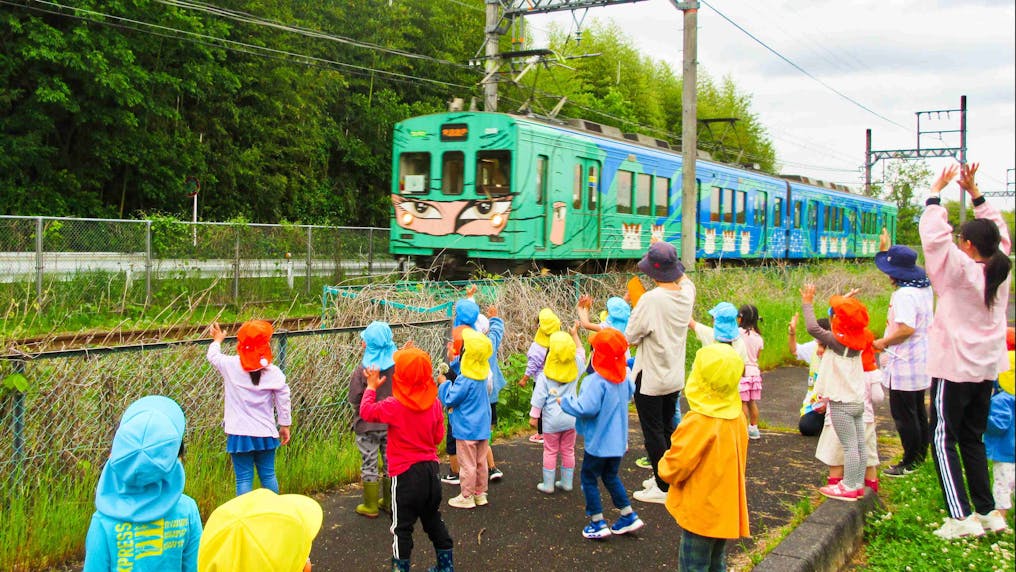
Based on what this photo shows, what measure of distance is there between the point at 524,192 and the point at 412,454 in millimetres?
8831

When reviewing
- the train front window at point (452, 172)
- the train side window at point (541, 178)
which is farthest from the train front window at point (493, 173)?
the train side window at point (541, 178)

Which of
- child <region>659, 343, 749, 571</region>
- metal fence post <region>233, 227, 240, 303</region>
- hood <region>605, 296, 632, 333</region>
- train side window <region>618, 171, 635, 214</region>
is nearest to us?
child <region>659, 343, 749, 571</region>

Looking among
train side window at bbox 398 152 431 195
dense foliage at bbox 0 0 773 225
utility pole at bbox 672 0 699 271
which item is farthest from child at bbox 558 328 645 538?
dense foliage at bbox 0 0 773 225

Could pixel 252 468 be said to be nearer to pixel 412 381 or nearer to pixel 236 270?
pixel 412 381

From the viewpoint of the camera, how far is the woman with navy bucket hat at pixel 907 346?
584 centimetres

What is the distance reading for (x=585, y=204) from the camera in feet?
46.3

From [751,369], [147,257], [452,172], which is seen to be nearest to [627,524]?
[751,369]

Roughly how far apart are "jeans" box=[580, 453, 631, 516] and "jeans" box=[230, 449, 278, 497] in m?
A: 1.87

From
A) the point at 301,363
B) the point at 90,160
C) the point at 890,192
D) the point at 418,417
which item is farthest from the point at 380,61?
the point at 418,417

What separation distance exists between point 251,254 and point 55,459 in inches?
444

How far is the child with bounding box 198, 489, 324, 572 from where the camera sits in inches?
97.3

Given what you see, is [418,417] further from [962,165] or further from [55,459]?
[962,165]

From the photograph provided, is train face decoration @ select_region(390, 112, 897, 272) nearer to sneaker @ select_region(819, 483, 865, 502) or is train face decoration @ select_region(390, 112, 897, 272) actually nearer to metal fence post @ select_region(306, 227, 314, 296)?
metal fence post @ select_region(306, 227, 314, 296)

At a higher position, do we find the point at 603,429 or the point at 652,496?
the point at 603,429
